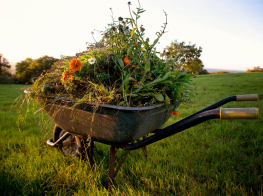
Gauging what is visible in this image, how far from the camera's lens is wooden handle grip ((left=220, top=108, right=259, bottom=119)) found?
33.2 inches

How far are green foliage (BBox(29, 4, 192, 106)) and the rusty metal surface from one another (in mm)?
72

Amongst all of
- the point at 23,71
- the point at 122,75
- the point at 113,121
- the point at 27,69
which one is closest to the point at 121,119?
the point at 113,121

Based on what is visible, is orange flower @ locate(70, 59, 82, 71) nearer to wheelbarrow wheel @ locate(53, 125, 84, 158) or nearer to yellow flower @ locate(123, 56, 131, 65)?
yellow flower @ locate(123, 56, 131, 65)

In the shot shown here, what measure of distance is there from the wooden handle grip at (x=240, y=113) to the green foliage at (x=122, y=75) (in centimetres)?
38

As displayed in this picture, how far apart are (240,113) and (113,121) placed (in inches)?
28.6

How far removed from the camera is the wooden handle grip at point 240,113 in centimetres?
84

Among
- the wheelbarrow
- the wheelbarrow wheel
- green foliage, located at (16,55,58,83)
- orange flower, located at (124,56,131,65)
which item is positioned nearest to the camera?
the wheelbarrow

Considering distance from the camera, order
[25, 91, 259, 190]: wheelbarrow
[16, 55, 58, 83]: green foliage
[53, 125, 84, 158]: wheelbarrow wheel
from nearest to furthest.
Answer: [25, 91, 259, 190]: wheelbarrow
[53, 125, 84, 158]: wheelbarrow wheel
[16, 55, 58, 83]: green foliage

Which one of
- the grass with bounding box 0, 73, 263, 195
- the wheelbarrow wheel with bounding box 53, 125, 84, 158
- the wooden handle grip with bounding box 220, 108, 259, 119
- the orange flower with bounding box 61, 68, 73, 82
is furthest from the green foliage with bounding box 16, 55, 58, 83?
the wooden handle grip with bounding box 220, 108, 259, 119

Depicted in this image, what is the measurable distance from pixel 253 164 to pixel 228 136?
2.38 ft

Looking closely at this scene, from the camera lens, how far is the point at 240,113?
87cm

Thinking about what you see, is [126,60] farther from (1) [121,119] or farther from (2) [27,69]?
(2) [27,69]

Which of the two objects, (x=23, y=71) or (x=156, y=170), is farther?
(x=23, y=71)

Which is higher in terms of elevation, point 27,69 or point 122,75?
point 27,69
